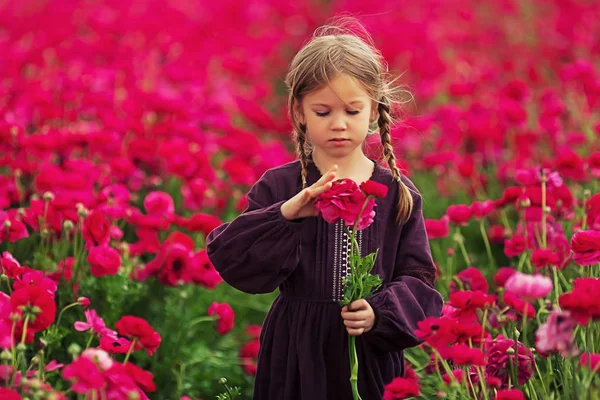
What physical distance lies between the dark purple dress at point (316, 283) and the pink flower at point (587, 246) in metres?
0.36

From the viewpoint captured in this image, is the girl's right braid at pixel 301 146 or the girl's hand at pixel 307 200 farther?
the girl's right braid at pixel 301 146

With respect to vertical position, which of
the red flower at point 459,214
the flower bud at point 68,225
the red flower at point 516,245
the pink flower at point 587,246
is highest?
the red flower at point 459,214

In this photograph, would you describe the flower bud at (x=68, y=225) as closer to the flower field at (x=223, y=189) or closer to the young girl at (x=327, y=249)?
the flower field at (x=223, y=189)

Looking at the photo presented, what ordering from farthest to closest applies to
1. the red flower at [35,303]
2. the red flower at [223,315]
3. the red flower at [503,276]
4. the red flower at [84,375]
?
the red flower at [223,315], the red flower at [503,276], the red flower at [35,303], the red flower at [84,375]

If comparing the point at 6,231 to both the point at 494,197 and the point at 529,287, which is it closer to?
the point at 529,287

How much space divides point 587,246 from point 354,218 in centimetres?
62

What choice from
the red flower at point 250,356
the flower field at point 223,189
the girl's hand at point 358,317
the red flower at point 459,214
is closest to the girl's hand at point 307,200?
the girl's hand at point 358,317

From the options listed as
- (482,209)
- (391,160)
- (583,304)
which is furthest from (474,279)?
(583,304)

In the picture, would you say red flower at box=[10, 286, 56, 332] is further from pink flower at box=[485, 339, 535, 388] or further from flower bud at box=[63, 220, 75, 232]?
pink flower at box=[485, 339, 535, 388]

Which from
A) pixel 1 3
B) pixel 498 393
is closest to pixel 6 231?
pixel 498 393

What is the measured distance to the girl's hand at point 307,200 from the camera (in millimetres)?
2338

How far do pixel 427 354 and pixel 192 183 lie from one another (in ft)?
4.55

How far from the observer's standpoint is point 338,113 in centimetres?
251

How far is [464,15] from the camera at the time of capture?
7.88 metres
